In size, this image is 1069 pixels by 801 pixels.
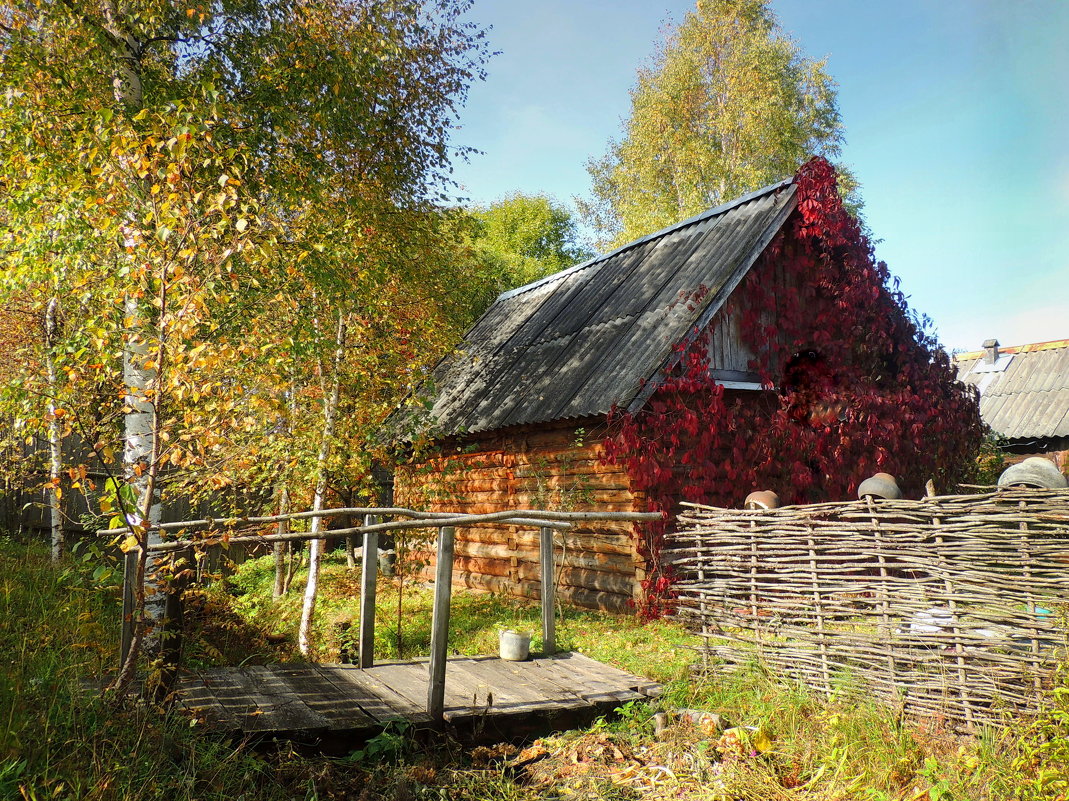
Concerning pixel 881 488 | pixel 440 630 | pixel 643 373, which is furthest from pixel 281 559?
pixel 881 488

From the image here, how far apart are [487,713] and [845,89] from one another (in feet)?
82.8

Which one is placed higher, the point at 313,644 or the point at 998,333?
the point at 998,333

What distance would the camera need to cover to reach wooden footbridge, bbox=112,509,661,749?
501cm

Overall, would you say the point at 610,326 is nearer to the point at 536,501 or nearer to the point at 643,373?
the point at 643,373

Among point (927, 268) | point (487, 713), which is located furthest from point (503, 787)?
point (927, 268)

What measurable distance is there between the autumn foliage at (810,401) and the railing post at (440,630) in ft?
11.6

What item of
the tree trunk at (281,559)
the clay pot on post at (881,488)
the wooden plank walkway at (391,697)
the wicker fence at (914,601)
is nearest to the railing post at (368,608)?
the wooden plank walkway at (391,697)

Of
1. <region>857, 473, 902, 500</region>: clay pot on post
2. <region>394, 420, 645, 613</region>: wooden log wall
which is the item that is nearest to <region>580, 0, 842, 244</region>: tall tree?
<region>394, 420, 645, 613</region>: wooden log wall

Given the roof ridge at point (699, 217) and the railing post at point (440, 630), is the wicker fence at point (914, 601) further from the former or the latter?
the roof ridge at point (699, 217)

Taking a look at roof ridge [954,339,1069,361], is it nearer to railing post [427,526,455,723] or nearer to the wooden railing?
the wooden railing

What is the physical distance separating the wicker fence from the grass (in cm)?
21

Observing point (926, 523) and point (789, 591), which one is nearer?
point (926, 523)

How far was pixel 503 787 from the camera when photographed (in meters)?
4.61

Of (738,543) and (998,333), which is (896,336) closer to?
(738,543)
